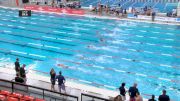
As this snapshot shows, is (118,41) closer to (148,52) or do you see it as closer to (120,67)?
(148,52)

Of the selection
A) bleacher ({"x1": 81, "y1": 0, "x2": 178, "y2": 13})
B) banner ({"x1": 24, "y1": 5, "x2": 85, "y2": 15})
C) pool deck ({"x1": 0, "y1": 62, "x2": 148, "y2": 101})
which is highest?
bleacher ({"x1": 81, "y1": 0, "x2": 178, "y2": 13})

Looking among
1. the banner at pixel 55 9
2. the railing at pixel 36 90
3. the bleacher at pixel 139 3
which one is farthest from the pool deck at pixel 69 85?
the bleacher at pixel 139 3

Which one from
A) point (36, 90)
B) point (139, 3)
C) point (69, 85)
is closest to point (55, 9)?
point (139, 3)

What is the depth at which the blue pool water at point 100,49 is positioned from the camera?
55.2ft

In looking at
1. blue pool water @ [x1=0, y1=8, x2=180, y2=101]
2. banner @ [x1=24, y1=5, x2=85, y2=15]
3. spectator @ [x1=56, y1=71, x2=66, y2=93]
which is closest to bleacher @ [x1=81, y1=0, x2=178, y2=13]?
banner @ [x1=24, y1=5, x2=85, y2=15]

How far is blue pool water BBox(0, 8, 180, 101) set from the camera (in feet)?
55.2

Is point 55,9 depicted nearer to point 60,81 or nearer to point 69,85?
point 69,85

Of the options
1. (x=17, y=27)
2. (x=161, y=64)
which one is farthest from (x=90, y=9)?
(x=161, y=64)

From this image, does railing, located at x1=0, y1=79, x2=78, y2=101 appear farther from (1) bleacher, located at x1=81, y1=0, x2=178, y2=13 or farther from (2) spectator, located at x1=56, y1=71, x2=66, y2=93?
(1) bleacher, located at x1=81, y1=0, x2=178, y2=13

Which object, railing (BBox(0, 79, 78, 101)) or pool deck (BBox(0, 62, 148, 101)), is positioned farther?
pool deck (BBox(0, 62, 148, 101))

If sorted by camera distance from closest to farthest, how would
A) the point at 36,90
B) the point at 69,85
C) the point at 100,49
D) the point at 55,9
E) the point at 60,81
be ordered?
1. the point at 36,90
2. the point at 60,81
3. the point at 69,85
4. the point at 100,49
5. the point at 55,9

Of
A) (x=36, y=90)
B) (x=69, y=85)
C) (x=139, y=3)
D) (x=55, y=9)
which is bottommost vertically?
(x=69, y=85)

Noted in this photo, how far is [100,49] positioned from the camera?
21.7 m

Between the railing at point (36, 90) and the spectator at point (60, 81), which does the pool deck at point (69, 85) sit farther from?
the railing at point (36, 90)
